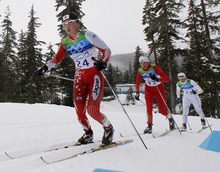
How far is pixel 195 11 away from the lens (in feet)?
92.6

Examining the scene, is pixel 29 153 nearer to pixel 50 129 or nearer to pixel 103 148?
pixel 103 148

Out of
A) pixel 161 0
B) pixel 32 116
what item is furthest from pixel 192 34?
pixel 32 116

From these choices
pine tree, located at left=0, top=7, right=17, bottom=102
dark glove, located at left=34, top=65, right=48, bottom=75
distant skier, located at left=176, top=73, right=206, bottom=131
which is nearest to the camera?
dark glove, located at left=34, top=65, right=48, bottom=75

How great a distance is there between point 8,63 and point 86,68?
36.0 meters

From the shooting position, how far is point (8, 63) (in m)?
37.7

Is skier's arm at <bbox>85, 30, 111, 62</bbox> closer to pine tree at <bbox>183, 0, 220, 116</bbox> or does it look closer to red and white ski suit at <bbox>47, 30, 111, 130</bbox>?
red and white ski suit at <bbox>47, 30, 111, 130</bbox>

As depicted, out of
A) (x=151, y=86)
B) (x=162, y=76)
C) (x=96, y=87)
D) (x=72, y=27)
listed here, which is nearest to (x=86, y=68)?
(x=96, y=87)

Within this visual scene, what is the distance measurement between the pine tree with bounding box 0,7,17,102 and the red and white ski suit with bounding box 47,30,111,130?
3155cm

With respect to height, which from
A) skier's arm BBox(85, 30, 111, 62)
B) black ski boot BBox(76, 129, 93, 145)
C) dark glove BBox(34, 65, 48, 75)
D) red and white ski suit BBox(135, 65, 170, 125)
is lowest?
black ski boot BBox(76, 129, 93, 145)

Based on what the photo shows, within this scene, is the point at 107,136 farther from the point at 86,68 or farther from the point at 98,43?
the point at 98,43

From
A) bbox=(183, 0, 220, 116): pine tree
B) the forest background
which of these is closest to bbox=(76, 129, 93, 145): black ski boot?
the forest background

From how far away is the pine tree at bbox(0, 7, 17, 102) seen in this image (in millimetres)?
34781

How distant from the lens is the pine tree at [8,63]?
114ft

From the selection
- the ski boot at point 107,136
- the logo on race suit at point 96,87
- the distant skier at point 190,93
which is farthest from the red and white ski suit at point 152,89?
the logo on race suit at point 96,87
